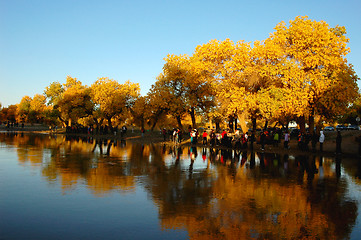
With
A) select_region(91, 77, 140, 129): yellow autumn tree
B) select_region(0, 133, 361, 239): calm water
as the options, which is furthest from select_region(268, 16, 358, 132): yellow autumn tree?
select_region(91, 77, 140, 129): yellow autumn tree

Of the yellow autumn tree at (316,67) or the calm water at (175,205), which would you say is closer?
the calm water at (175,205)

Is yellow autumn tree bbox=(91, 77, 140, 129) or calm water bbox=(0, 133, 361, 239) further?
yellow autumn tree bbox=(91, 77, 140, 129)

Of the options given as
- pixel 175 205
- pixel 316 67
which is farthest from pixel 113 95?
pixel 175 205

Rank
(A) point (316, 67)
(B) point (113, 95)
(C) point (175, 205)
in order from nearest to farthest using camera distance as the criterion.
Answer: (C) point (175, 205)
(A) point (316, 67)
(B) point (113, 95)

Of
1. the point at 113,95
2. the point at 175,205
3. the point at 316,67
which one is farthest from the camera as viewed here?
the point at 113,95

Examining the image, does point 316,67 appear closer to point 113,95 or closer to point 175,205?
point 175,205

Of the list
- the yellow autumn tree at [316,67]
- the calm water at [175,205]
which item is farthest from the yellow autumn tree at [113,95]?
the calm water at [175,205]

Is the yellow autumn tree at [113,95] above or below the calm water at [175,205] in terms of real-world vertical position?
above

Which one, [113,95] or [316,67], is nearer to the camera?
[316,67]

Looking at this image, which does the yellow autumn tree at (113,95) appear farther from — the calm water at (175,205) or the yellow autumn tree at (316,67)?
the calm water at (175,205)

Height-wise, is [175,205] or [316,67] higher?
[316,67]

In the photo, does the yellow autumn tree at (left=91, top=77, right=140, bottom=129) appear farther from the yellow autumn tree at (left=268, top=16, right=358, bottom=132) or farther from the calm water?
the calm water

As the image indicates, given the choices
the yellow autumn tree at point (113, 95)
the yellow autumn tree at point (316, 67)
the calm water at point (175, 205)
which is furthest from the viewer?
the yellow autumn tree at point (113, 95)

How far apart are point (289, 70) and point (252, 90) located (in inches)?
251
